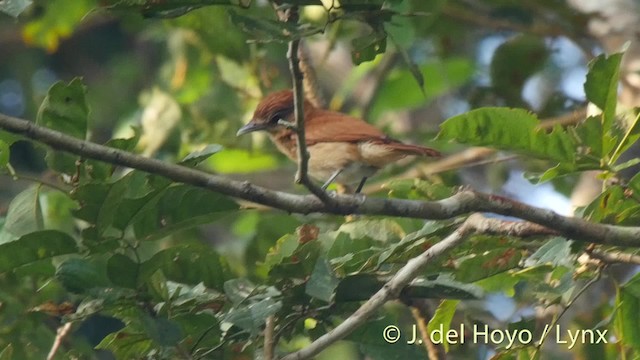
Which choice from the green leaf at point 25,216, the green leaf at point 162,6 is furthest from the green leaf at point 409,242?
the green leaf at point 25,216

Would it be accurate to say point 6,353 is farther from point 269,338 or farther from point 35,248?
point 269,338

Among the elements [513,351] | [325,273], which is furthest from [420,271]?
[513,351]

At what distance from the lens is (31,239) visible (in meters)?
2.60

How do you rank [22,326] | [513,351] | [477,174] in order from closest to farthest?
[513,351] → [22,326] → [477,174]

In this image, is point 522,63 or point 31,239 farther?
point 522,63

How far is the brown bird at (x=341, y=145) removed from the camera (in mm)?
3830

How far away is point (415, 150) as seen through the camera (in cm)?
364

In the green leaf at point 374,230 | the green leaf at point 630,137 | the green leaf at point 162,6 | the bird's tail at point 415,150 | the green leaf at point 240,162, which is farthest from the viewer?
the green leaf at point 240,162

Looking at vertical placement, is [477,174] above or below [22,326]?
below

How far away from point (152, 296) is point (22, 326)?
30.3 inches

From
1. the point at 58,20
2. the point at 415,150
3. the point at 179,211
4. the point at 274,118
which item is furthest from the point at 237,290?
the point at 58,20

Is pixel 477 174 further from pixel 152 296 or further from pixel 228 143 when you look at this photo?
pixel 152 296

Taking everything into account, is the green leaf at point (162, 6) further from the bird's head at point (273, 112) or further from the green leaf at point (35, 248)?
the bird's head at point (273, 112)

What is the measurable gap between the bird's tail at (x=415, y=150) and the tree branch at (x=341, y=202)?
1174mm
